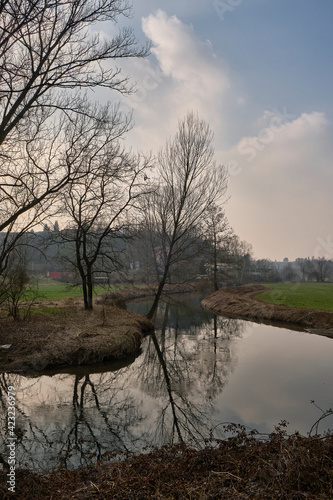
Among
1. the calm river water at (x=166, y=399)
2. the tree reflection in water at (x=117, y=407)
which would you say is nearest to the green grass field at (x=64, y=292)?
the tree reflection in water at (x=117, y=407)

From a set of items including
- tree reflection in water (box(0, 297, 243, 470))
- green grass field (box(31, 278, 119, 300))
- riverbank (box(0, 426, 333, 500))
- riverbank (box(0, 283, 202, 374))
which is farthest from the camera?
green grass field (box(31, 278, 119, 300))

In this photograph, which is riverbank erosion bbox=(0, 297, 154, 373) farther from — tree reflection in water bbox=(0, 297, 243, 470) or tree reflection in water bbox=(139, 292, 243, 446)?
tree reflection in water bbox=(139, 292, 243, 446)

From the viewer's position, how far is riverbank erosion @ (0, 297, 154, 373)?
11203mm

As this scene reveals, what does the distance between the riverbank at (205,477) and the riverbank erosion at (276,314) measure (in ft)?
45.4

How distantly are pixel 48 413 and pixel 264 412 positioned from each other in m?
4.63

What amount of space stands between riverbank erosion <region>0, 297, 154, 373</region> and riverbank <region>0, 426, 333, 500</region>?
661 centimetres

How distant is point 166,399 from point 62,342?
4.82m

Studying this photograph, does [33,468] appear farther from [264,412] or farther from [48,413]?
[264,412]

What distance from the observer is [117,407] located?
27.2ft

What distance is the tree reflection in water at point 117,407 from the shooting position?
6.21m

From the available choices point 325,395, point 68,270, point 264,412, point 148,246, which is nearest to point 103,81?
point 264,412
